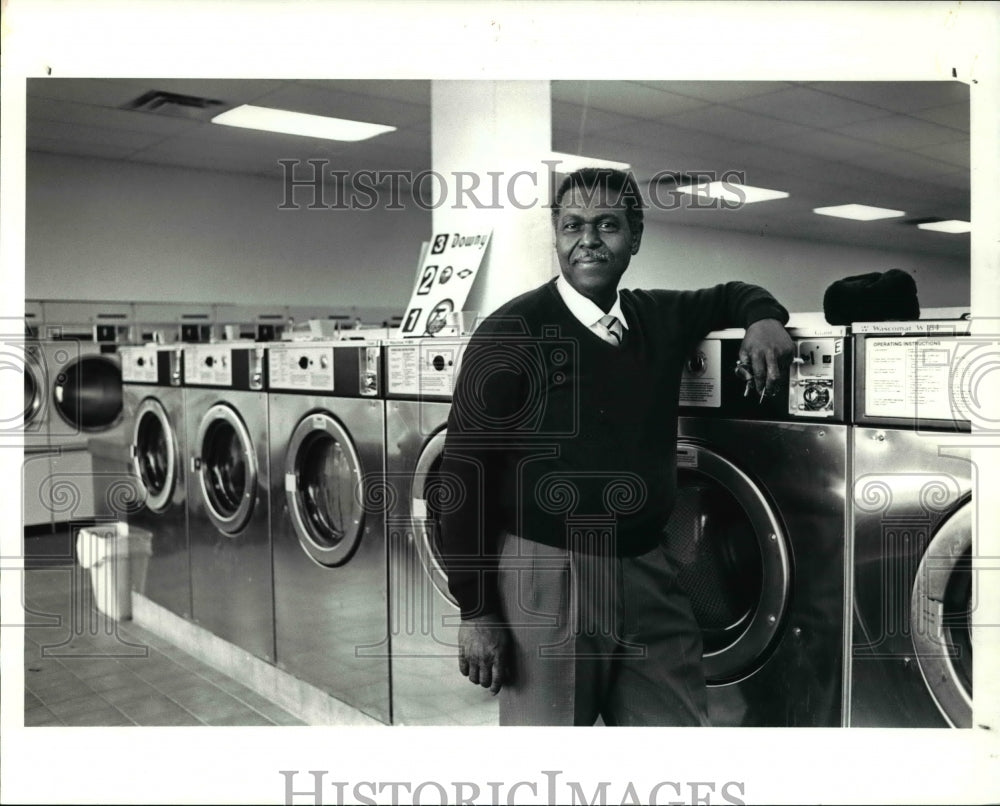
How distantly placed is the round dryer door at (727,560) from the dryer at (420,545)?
0.62 m

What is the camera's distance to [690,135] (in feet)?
12.1

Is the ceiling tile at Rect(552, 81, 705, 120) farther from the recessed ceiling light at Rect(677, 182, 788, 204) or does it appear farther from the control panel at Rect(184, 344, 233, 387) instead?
the control panel at Rect(184, 344, 233, 387)

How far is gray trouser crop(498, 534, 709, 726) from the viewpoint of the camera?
195 centimetres

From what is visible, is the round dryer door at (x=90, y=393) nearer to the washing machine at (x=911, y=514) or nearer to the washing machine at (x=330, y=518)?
the washing machine at (x=330, y=518)

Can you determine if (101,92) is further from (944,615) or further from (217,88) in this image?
(944,615)

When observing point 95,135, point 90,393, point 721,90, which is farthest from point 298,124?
point 721,90

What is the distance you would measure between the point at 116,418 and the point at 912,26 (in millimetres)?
4915

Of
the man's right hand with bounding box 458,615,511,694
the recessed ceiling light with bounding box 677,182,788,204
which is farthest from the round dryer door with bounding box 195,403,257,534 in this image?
the recessed ceiling light with bounding box 677,182,788,204

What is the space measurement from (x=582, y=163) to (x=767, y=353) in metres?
0.69

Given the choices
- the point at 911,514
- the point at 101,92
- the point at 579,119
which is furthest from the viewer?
the point at 101,92

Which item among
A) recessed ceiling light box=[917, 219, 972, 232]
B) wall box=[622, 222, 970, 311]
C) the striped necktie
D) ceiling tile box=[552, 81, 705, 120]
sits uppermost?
ceiling tile box=[552, 81, 705, 120]

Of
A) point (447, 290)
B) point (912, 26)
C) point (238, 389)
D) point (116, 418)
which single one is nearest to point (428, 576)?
point (447, 290)

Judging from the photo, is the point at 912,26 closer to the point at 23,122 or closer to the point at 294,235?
the point at 23,122

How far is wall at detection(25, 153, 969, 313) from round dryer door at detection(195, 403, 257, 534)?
252cm
